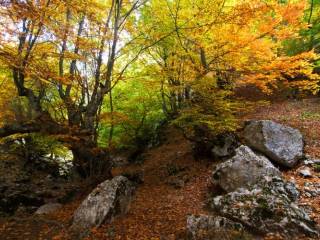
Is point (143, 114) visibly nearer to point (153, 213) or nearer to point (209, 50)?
point (209, 50)

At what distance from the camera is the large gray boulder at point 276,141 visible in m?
8.94

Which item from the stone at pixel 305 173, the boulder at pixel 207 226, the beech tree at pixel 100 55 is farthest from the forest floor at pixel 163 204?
the beech tree at pixel 100 55

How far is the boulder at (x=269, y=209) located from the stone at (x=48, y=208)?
4.96 meters

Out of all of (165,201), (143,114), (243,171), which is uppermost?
(143,114)

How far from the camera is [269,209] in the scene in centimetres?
619

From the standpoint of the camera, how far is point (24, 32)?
8.02 m

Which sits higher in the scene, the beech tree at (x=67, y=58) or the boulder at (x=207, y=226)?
the beech tree at (x=67, y=58)

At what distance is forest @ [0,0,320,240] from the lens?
22.5 feet

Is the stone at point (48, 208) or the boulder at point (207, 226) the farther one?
the stone at point (48, 208)

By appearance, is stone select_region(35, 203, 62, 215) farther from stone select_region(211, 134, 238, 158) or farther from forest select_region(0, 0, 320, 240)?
stone select_region(211, 134, 238, 158)

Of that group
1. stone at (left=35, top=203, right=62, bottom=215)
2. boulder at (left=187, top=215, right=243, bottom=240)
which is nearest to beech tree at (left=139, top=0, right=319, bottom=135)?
boulder at (left=187, top=215, right=243, bottom=240)

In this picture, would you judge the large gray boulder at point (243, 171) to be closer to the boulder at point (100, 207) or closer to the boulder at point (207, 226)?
the boulder at point (207, 226)

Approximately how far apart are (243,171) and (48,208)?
5.99 metres

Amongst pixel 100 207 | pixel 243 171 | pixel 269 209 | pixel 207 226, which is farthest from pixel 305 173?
pixel 100 207
